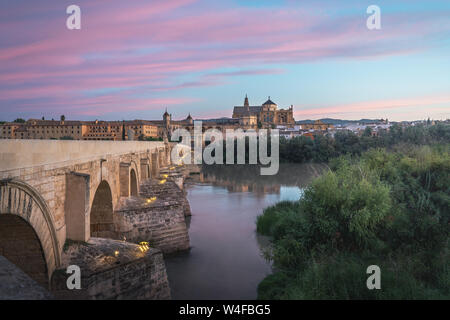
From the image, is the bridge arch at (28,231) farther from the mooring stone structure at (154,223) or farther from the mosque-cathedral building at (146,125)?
the mosque-cathedral building at (146,125)

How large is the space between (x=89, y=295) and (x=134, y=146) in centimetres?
999

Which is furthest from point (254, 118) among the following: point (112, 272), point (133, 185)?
point (112, 272)

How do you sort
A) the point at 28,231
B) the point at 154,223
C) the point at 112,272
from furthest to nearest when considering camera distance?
the point at 154,223 → the point at 112,272 → the point at 28,231

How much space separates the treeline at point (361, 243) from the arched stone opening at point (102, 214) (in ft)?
14.8

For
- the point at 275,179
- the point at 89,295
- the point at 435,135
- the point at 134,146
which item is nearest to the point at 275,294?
the point at 89,295

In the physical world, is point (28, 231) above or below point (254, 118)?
below

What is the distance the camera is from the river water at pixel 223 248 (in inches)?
334

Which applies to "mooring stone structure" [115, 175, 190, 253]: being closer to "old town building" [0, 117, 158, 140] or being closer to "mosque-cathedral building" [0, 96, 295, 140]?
"mosque-cathedral building" [0, 96, 295, 140]

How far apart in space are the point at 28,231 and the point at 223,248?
748cm

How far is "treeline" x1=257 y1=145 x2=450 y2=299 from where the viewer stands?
676cm

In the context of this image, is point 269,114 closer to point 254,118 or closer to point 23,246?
point 254,118

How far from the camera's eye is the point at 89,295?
17.9 feet

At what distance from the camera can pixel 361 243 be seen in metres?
8.59
